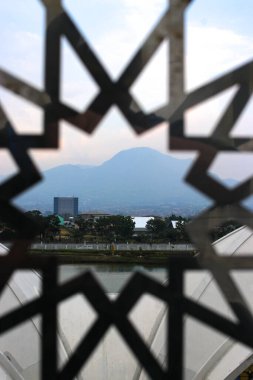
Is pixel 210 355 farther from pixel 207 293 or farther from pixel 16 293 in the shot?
pixel 16 293

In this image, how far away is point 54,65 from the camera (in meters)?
2.01

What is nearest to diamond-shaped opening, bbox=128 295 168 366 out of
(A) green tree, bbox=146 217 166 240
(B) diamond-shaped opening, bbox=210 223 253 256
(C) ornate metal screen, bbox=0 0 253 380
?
(B) diamond-shaped opening, bbox=210 223 253 256

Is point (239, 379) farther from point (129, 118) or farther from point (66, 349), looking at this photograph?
point (129, 118)

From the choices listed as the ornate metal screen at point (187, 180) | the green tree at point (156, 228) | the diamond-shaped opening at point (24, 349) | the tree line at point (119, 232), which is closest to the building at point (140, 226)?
the tree line at point (119, 232)

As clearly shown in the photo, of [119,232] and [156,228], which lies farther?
[156,228]

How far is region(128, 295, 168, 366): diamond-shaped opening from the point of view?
5.84 metres

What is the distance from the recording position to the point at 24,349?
17.0ft

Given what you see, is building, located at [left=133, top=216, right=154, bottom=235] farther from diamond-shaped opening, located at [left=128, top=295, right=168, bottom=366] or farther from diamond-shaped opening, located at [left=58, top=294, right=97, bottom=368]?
diamond-shaped opening, located at [left=58, top=294, right=97, bottom=368]

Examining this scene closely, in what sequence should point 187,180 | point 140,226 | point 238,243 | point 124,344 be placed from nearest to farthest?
1. point 187,180
2. point 124,344
3. point 238,243
4. point 140,226

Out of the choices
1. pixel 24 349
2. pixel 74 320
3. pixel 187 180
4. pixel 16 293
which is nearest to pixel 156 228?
pixel 74 320

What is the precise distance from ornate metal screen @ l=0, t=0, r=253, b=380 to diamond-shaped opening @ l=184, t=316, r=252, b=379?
312 centimetres

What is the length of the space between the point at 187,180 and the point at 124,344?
12.6 feet

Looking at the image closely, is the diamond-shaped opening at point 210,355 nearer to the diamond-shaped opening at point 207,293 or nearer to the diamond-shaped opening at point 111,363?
the diamond-shaped opening at point 207,293

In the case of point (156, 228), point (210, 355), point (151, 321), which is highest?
point (156, 228)
